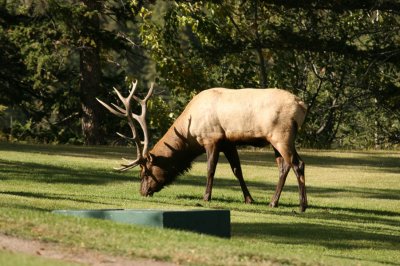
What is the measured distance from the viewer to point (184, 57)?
39781mm

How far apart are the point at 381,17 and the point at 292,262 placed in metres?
28.0

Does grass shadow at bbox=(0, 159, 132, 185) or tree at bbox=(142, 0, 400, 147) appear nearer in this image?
grass shadow at bbox=(0, 159, 132, 185)

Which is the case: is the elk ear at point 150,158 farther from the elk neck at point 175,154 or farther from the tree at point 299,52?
the tree at point 299,52

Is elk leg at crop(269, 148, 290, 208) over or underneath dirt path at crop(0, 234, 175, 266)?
underneath

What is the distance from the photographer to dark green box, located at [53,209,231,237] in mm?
15031

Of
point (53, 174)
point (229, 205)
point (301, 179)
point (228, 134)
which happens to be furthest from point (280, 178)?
point (53, 174)

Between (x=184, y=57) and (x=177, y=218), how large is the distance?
81.4 ft

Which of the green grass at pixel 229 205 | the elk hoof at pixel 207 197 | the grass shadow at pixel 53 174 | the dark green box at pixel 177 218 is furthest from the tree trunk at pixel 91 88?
the dark green box at pixel 177 218

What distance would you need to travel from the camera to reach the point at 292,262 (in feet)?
44.7

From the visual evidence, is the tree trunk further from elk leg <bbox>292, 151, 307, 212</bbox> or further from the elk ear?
elk leg <bbox>292, 151, 307, 212</bbox>

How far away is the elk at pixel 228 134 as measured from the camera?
69.5ft

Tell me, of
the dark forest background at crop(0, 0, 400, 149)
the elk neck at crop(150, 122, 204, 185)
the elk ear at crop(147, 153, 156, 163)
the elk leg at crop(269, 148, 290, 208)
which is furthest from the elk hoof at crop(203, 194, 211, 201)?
the dark forest background at crop(0, 0, 400, 149)

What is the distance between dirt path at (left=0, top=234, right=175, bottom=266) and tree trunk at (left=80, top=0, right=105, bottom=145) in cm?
2515

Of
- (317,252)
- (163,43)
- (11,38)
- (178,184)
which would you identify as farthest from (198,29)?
(317,252)
